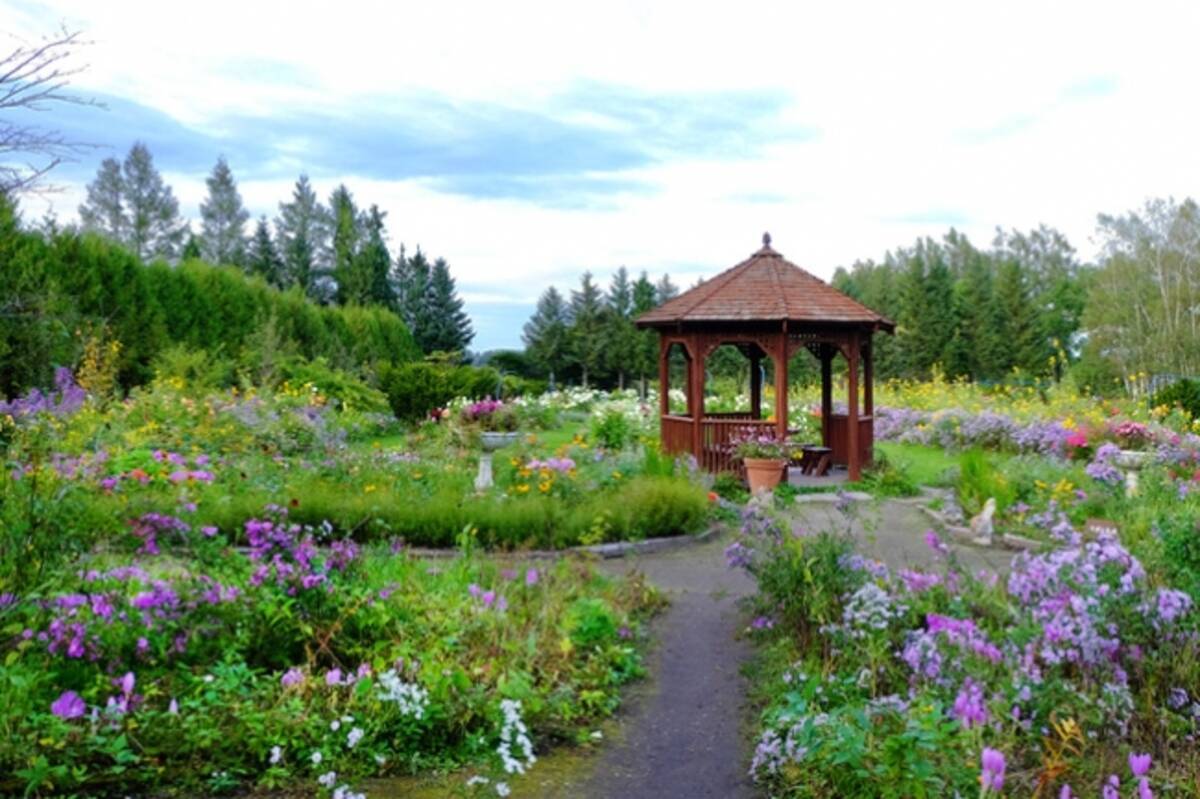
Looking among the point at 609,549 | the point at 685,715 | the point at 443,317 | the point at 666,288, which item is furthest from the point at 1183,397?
the point at 443,317

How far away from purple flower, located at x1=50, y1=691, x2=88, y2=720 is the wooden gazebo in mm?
9783

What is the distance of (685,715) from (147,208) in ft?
137

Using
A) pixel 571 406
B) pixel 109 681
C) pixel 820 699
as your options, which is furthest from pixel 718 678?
pixel 571 406

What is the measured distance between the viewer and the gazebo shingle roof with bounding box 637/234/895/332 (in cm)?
1249

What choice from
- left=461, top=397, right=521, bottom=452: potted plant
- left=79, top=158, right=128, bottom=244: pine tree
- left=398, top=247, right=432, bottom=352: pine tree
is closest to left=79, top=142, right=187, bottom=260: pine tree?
left=79, top=158, right=128, bottom=244: pine tree

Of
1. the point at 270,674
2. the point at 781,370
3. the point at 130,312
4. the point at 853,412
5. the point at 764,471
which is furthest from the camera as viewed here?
the point at 130,312

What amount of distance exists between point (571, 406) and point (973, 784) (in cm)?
1898

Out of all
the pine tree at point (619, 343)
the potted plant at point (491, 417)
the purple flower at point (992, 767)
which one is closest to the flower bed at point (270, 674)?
the purple flower at point (992, 767)

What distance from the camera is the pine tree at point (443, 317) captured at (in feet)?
137

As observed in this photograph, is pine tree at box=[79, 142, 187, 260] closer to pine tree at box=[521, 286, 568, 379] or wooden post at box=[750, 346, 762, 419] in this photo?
pine tree at box=[521, 286, 568, 379]

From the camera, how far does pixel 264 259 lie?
41.5m

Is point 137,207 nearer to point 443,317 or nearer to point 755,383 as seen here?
point 443,317

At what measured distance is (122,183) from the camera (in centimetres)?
4009

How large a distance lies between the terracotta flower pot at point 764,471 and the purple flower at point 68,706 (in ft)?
29.5
